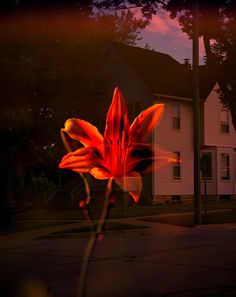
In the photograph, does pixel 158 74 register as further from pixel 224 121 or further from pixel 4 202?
pixel 4 202

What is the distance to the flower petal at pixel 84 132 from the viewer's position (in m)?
1.58

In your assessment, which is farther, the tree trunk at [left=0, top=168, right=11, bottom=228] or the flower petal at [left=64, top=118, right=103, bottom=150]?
the tree trunk at [left=0, top=168, right=11, bottom=228]

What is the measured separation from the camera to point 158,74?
34469 mm

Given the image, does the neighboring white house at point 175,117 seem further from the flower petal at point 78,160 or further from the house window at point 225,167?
the flower petal at point 78,160

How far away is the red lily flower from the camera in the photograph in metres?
1.51

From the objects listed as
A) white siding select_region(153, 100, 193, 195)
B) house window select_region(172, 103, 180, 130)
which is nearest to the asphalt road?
white siding select_region(153, 100, 193, 195)

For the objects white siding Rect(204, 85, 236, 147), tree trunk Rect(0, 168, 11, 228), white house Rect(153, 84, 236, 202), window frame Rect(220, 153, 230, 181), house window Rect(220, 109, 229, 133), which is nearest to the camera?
tree trunk Rect(0, 168, 11, 228)

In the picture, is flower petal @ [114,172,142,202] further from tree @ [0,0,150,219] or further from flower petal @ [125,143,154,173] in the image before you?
tree @ [0,0,150,219]

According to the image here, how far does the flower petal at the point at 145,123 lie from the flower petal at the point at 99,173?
0.11m

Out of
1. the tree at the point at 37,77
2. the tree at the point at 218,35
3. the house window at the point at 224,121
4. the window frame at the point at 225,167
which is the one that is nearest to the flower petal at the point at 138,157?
the tree at the point at 37,77

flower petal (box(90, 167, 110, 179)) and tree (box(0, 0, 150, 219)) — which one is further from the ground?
tree (box(0, 0, 150, 219))

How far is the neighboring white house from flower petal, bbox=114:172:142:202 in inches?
1198

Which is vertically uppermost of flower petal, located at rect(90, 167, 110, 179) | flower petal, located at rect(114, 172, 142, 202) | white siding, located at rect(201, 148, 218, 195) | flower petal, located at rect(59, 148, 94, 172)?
white siding, located at rect(201, 148, 218, 195)

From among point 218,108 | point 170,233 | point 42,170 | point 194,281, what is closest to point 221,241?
point 170,233
